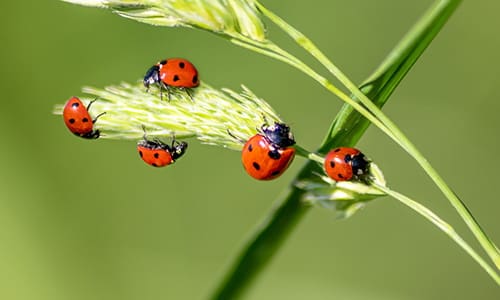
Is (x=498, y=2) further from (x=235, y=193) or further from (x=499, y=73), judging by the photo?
(x=235, y=193)

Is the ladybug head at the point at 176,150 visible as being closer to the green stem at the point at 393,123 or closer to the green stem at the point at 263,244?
the green stem at the point at 263,244

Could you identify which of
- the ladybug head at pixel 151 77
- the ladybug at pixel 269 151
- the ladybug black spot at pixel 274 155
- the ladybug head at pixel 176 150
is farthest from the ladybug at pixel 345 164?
the ladybug head at pixel 176 150

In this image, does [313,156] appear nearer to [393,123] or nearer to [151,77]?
[393,123]

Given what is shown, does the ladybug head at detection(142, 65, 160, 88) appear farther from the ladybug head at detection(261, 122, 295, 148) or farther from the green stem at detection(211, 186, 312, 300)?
the green stem at detection(211, 186, 312, 300)

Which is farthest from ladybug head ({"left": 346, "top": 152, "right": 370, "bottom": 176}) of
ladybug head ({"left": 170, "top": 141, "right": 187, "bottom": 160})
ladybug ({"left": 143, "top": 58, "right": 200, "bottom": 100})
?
ladybug head ({"left": 170, "top": 141, "right": 187, "bottom": 160})

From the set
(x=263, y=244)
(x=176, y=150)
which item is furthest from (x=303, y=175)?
(x=176, y=150)

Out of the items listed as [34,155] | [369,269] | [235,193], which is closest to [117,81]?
[34,155]
